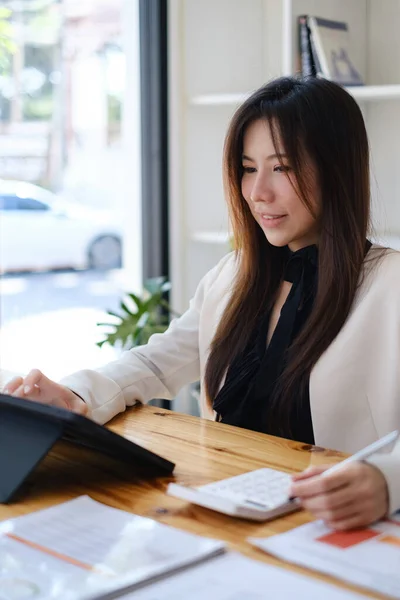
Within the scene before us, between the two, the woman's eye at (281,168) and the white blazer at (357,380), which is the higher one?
the woman's eye at (281,168)

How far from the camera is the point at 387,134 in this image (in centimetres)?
347

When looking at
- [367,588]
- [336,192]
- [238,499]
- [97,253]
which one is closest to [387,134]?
[97,253]

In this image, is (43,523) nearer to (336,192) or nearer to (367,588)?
(367,588)

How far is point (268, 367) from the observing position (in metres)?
1.84

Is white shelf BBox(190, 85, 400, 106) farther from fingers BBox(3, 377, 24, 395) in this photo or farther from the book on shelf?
fingers BBox(3, 377, 24, 395)

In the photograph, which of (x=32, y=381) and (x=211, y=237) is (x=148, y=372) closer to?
(x=32, y=381)

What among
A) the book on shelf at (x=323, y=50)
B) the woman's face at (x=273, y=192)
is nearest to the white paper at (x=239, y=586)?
the woman's face at (x=273, y=192)

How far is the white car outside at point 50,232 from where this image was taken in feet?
12.1

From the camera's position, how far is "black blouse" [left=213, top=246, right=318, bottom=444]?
1.81m

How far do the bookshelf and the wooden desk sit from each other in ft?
6.66

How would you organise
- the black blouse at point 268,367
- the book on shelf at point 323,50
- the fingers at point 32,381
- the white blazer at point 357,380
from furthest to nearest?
the book on shelf at point 323,50 → the black blouse at point 268,367 → the white blazer at point 357,380 → the fingers at point 32,381

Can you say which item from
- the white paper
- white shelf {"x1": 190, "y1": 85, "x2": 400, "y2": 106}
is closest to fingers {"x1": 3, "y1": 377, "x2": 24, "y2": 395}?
the white paper

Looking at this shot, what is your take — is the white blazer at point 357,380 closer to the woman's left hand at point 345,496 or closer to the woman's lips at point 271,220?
the woman's lips at point 271,220

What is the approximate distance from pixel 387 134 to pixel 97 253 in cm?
134
